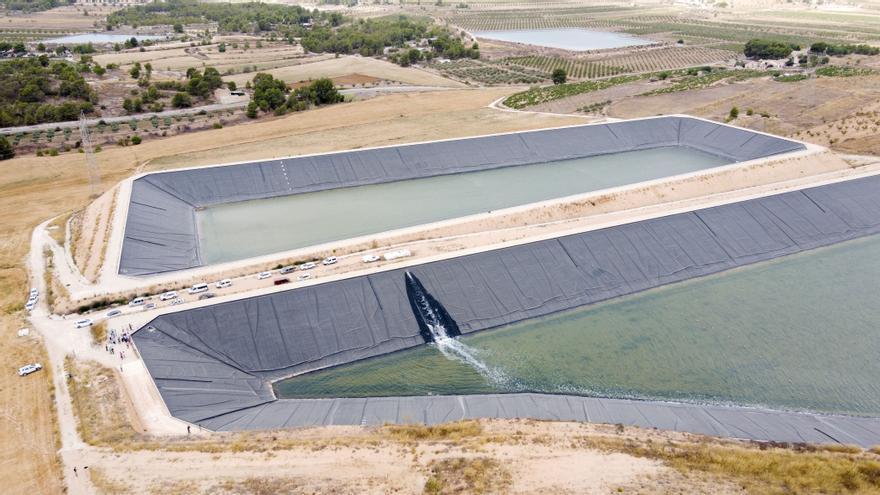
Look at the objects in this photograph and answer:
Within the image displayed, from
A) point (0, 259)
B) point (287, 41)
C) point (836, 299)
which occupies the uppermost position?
point (287, 41)

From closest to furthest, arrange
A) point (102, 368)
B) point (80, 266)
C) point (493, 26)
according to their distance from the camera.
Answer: point (102, 368) < point (80, 266) < point (493, 26)

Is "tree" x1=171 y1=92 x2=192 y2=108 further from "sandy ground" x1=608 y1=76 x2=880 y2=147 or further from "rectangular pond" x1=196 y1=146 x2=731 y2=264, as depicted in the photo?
"sandy ground" x1=608 y1=76 x2=880 y2=147

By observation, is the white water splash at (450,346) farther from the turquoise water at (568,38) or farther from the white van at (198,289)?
A: the turquoise water at (568,38)

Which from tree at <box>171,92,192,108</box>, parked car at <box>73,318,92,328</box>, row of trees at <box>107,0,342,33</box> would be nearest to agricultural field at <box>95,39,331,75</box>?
tree at <box>171,92,192,108</box>

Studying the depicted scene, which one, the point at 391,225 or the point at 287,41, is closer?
the point at 391,225

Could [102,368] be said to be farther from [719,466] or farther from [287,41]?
[287,41]

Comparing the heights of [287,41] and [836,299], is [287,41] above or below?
above

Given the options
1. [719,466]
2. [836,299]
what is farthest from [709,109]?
[719,466]
